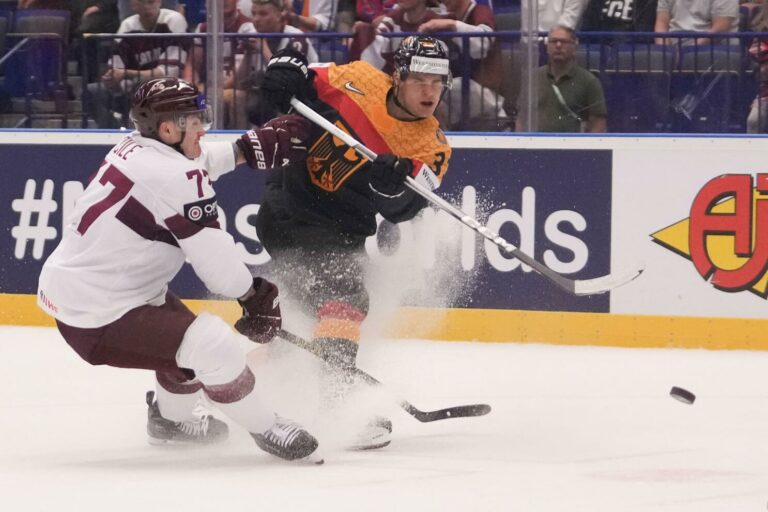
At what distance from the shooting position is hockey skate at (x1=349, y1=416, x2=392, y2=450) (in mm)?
Result: 4223

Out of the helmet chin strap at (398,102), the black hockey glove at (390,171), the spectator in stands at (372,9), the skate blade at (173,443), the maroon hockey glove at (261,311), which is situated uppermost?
the spectator in stands at (372,9)

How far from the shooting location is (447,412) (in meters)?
4.52

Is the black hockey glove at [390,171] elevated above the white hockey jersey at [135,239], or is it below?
above

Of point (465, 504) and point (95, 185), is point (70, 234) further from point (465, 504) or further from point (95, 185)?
point (465, 504)

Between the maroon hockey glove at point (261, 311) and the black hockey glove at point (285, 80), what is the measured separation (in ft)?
2.39

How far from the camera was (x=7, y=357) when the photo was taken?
19.6 ft

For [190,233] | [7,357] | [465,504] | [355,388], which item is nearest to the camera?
[465,504]

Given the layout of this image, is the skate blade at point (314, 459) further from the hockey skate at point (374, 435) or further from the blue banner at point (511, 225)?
the blue banner at point (511, 225)

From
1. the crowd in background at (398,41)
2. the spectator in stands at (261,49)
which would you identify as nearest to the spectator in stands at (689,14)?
the crowd in background at (398,41)

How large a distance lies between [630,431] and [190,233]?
1.58 metres

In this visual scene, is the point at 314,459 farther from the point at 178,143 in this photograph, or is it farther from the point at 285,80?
the point at 285,80

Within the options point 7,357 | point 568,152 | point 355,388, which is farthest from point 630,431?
point 7,357

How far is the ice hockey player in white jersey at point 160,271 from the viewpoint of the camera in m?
3.81

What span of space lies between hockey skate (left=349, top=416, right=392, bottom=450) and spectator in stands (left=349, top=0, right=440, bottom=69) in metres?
2.67
